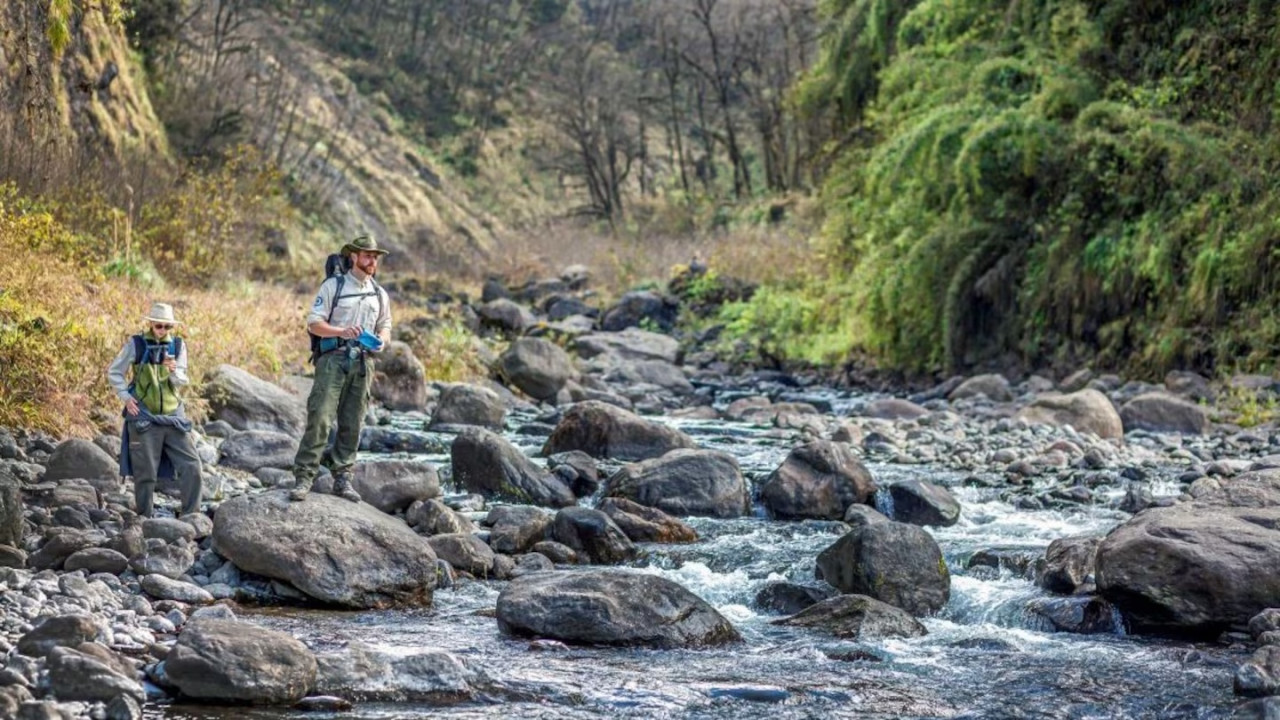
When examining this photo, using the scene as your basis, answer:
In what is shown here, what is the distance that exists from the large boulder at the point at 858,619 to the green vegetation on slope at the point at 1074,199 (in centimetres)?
989

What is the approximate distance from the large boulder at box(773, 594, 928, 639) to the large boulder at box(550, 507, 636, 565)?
167 centimetres

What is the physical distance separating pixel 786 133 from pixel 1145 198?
2537cm

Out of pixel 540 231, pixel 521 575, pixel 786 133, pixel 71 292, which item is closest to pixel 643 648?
pixel 521 575

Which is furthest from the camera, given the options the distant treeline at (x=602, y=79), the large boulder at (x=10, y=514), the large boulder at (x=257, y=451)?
the distant treeline at (x=602, y=79)

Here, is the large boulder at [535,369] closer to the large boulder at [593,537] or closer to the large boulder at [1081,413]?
the large boulder at [1081,413]

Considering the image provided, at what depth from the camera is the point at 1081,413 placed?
13.6m

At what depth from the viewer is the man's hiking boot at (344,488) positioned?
8.23 m

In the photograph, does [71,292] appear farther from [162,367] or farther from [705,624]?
[705,624]

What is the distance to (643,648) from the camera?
21.8 feet

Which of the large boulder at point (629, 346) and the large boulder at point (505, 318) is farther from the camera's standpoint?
the large boulder at point (505, 318)

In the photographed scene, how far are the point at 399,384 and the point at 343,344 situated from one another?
699 centimetres

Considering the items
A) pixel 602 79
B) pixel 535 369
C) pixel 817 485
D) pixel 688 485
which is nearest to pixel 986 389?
pixel 535 369

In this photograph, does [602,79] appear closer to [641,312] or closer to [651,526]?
[641,312]

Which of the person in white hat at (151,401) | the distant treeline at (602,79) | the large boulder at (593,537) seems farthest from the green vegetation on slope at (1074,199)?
the distant treeline at (602,79)
